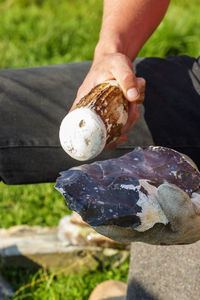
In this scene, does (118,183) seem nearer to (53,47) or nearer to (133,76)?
(133,76)

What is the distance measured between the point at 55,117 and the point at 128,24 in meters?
0.37

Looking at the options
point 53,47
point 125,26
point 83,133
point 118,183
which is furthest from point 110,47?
point 53,47

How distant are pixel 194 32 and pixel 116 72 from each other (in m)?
2.28

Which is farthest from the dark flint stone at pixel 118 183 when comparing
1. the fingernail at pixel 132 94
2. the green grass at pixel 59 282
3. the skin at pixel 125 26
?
the green grass at pixel 59 282

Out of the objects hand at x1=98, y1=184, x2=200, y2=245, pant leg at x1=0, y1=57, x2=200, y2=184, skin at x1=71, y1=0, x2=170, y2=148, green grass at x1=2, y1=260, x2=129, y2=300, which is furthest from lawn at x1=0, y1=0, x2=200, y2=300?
hand at x1=98, y1=184, x2=200, y2=245

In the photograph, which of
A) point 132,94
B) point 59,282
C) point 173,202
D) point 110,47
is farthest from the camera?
point 59,282

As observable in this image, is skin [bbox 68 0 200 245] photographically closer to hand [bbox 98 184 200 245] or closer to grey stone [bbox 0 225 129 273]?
hand [bbox 98 184 200 245]

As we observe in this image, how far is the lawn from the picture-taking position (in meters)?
1.91

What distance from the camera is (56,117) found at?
138 centimetres

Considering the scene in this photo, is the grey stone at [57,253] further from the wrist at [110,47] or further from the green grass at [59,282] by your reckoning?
the wrist at [110,47]

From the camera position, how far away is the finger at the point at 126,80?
1097mm

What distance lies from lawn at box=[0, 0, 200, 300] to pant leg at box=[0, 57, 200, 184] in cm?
67

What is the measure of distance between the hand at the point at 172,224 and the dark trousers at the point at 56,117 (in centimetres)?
47

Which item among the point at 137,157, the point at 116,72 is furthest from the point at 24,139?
the point at 137,157
